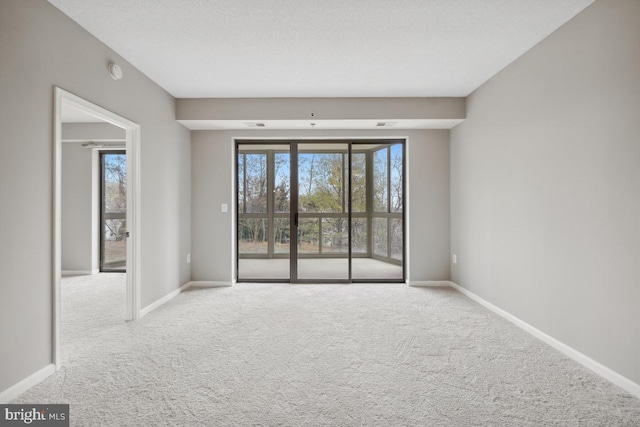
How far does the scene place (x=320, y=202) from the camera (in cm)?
461

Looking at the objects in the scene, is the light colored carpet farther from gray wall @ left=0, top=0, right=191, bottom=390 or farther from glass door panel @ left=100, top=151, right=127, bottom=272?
glass door panel @ left=100, top=151, right=127, bottom=272

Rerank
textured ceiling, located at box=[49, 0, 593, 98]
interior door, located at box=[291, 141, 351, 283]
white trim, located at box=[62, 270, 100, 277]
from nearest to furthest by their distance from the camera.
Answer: textured ceiling, located at box=[49, 0, 593, 98] < interior door, located at box=[291, 141, 351, 283] < white trim, located at box=[62, 270, 100, 277]

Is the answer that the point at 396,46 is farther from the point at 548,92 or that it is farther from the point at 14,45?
the point at 14,45

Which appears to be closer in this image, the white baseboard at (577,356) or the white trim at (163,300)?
the white baseboard at (577,356)

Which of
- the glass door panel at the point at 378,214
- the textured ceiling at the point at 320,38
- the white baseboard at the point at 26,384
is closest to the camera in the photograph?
the white baseboard at the point at 26,384

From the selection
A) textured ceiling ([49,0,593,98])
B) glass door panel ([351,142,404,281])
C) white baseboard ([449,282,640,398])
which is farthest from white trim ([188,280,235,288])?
white baseboard ([449,282,640,398])

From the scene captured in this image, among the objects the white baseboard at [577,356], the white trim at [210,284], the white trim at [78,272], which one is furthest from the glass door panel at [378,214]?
the white trim at [78,272]

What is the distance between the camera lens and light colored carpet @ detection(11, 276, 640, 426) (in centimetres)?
167

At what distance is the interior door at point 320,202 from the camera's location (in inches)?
180

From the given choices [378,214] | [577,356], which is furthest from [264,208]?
[577,356]

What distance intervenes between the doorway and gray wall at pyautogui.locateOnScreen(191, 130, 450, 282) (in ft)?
0.84

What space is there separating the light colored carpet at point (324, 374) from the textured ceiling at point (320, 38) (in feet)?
8.40

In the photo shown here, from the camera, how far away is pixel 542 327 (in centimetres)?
263

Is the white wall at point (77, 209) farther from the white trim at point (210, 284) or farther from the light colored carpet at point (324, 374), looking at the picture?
the light colored carpet at point (324, 374)
